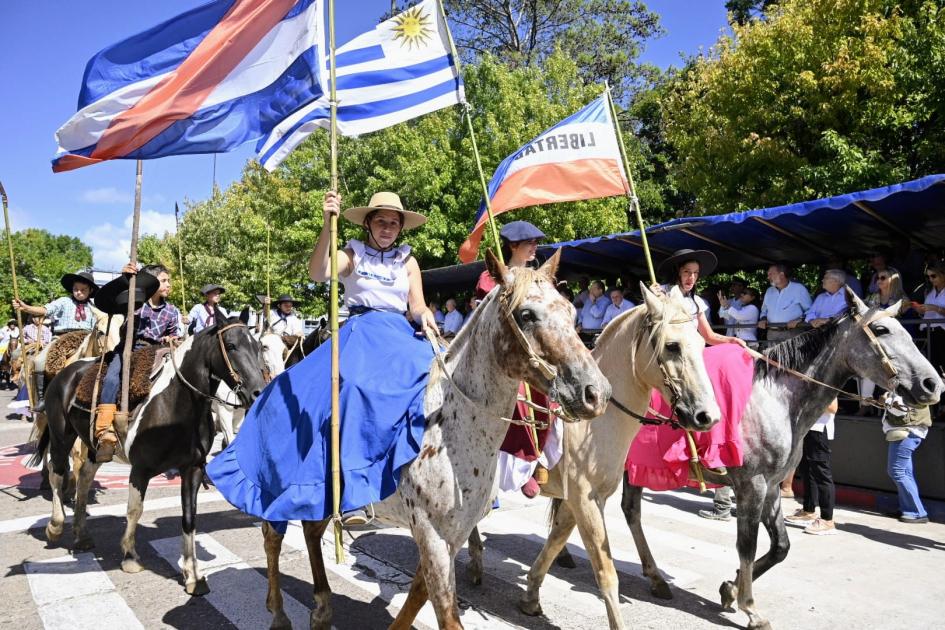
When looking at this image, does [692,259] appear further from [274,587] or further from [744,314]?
[744,314]

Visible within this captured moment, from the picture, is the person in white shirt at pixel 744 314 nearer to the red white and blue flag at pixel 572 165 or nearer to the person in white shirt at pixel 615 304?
the person in white shirt at pixel 615 304

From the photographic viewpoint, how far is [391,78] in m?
4.72

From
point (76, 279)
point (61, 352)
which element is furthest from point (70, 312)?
point (61, 352)

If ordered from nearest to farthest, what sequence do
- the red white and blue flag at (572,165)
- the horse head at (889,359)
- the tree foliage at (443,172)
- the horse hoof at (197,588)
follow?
the horse hoof at (197,588) < the horse head at (889,359) < the red white and blue flag at (572,165) < the tree foliage at (443,172)

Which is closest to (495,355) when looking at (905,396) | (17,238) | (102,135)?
(102,135)

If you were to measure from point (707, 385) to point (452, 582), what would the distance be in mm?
1994

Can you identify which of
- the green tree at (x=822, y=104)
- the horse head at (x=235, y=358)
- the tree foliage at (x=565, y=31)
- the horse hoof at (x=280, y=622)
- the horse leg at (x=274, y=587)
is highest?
the tree foliage at (x=565, y=31)

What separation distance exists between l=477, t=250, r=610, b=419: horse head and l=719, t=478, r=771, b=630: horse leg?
2.66 m

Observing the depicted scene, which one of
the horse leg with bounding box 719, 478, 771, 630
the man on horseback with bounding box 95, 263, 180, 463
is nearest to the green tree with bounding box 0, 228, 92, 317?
the man on horseback with bounding box 95, 263, 180, 463

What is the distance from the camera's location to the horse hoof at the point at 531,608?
4.84 m

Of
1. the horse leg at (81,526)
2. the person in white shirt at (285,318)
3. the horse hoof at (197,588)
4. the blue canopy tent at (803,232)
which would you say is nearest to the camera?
the horse hoof at (197,588)

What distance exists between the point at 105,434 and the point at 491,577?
12.0 feet

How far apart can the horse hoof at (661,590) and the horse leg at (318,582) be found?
2603 millimetres

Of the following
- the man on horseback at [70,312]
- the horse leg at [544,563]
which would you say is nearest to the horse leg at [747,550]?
the horse leg at [544,563]
